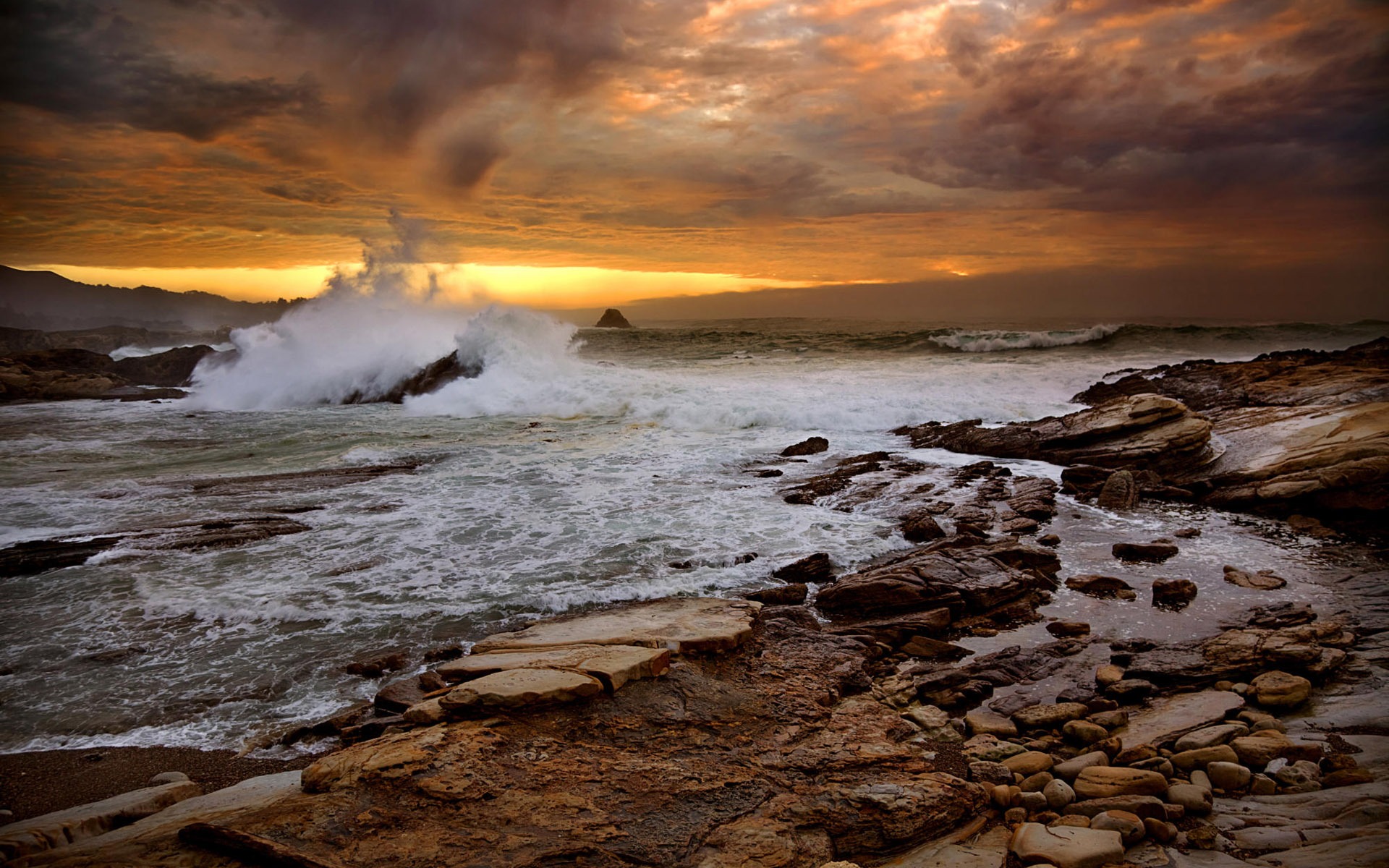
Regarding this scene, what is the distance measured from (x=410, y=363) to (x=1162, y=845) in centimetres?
2629

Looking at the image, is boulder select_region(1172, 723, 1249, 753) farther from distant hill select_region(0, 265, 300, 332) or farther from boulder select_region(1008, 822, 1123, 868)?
distant hill select_region(0, 265, 300, 332)

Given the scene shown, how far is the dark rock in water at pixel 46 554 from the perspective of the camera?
778 cm

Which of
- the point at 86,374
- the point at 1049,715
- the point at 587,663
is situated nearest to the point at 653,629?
the point at 587,663

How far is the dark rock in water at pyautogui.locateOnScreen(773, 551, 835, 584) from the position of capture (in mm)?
7520

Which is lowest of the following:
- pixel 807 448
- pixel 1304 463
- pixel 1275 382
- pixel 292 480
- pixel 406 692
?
pixel 406 692

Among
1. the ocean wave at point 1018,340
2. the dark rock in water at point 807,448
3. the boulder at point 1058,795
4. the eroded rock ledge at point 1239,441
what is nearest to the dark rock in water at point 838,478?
the dark rock in water at point 807,448

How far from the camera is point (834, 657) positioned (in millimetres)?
5512

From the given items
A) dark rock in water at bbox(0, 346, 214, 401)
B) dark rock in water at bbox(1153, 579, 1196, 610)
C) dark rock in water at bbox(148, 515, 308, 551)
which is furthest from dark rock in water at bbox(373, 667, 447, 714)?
dark rock in water at bbox(0, 346, 214, 401)

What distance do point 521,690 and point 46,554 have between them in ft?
25.6

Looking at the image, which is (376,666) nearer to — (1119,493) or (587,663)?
(587,663)

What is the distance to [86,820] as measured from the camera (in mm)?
3346

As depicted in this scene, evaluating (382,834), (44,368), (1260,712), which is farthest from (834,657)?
(44,368)

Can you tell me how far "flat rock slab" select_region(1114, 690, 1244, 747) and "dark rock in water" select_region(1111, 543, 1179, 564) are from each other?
3.43m

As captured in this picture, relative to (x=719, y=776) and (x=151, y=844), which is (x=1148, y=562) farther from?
(x=151, y=844)
